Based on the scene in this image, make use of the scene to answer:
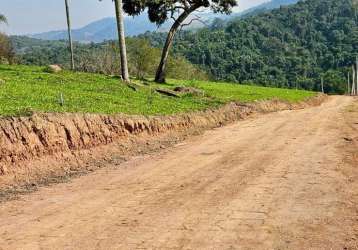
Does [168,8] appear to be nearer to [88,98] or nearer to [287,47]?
[88,98]

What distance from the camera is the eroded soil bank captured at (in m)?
12.7

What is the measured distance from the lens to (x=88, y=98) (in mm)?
19516

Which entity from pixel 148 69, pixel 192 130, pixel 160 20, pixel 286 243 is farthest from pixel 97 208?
pixel 148 69

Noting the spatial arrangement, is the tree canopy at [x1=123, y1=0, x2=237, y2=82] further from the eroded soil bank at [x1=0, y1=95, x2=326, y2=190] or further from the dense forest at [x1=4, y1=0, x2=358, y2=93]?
the dense forest at [x1=4, y1=0, x2=358, y2=93]

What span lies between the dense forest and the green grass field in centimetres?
4223

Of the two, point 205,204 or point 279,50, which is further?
point 279,50

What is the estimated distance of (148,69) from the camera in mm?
55312

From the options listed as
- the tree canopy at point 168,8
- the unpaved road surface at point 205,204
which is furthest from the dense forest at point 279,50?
the unpaved road surface at point 205,204

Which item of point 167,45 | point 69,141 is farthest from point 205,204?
point 167,45

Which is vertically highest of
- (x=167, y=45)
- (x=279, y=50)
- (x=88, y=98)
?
(x=167, y=45)

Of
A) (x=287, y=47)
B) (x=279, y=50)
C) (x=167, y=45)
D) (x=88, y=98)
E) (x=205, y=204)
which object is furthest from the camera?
(x=287, y=47)

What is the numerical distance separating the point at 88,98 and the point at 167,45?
55.2ft

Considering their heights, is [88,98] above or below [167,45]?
below

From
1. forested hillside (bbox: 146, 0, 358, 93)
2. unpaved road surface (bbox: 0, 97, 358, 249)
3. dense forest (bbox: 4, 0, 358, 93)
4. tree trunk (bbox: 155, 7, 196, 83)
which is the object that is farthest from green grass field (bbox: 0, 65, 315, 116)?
forested hillside (bbox: 146, 0, 358, 93)
